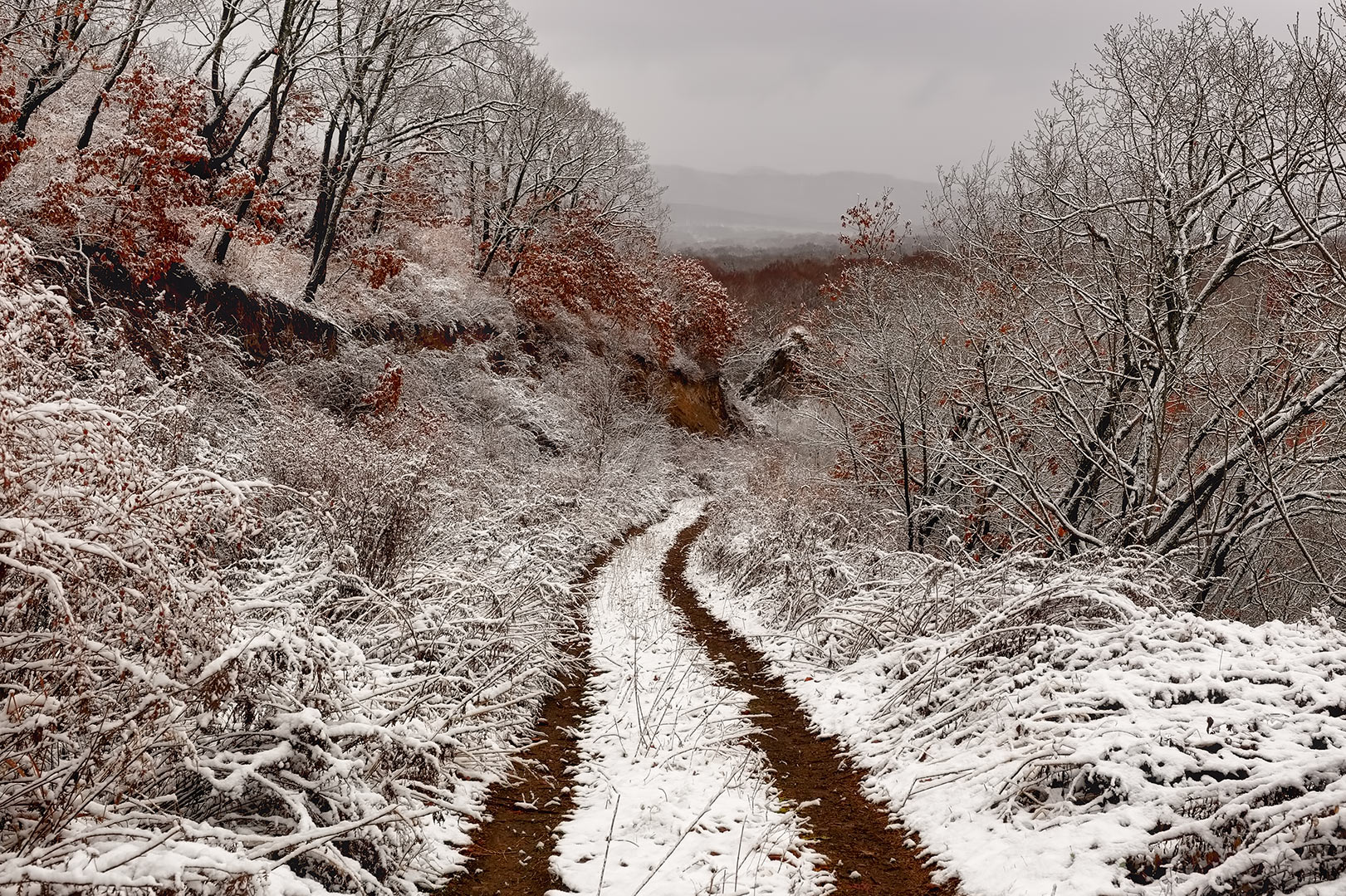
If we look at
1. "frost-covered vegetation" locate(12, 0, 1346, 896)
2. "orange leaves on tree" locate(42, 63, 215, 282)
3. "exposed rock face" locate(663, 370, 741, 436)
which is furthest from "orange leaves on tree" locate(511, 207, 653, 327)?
"orange leaves on tree" locate(42, 63, 215, 282)

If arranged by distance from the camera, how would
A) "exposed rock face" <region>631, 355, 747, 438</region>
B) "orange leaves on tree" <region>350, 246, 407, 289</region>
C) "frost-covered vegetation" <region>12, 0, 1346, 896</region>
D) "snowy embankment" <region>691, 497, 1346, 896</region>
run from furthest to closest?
"exposed rock face" <region>631, 355, 747, 438</region> < "orange leaves on tree" <region>350, 246, 407, 289</region> < "snowy embankment" <region>691, 497, 1346, 896</region> < "frost-covered vegetation" <region>12, 0, 1346, 896</region>

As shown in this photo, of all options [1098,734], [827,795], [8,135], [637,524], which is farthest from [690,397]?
[1098,734]

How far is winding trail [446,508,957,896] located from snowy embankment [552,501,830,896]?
13 mm

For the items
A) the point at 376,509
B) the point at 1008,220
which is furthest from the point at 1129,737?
the point at 1008,220

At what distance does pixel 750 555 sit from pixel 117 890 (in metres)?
12.7

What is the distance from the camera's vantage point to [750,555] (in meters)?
14.8

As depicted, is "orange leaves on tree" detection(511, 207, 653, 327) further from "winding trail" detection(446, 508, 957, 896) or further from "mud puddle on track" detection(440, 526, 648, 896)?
"mud puddle on track" detection(440, 526, 648, 896)

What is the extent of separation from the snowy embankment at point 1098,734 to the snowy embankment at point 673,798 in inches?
37.4

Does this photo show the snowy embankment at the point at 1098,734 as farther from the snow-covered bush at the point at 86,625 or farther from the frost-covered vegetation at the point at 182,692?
the snow-covered bush at the point at 86,625

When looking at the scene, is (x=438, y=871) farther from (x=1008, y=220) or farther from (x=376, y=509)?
(x=1008, y=220)

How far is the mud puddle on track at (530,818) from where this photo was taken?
4.15 m

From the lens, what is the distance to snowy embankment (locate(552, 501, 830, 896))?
422cm

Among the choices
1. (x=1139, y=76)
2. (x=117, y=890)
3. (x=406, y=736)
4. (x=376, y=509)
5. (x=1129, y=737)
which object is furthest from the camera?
(x=1139, y=76)

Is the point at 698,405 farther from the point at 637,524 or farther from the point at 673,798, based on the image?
the point at 673,798
